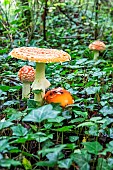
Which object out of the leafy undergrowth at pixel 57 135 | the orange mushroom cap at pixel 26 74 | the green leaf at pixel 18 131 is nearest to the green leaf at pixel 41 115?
the leafy undergrowth at pixel 57 135

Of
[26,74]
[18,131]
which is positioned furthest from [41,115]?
[26,74]

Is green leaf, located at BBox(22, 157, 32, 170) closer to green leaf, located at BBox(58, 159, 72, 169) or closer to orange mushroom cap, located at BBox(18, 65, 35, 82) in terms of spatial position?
green leaf, located at BBox(58, 159, 72, 169)

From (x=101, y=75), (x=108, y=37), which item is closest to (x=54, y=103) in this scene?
(x=101, y=75)

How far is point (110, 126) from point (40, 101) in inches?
29.5

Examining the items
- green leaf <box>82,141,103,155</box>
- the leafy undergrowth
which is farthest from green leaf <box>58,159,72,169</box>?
green leaf <box>82,141,103,155</box>

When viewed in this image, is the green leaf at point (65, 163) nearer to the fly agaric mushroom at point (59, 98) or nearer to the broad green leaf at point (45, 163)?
the broad green leaf at point (45, 163)

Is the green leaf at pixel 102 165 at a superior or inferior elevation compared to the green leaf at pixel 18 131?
inferior

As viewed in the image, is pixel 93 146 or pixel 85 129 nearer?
pixel 93 146

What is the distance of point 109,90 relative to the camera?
329cm

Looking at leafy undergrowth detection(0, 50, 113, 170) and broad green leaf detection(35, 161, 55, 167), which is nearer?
broad green leaf detection(35, 161, 55, 167)

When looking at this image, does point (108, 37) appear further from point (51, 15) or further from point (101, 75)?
point (101, 75)

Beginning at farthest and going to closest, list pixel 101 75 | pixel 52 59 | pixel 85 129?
1. pixel 101 75
2. pixel 52 59
3. pixel 85 129

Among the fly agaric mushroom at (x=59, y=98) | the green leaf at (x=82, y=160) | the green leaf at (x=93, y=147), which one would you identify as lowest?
the green leaf at (x=82, y=160)

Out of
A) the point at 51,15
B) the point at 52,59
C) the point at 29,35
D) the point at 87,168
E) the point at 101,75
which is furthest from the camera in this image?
the point at 51,15
